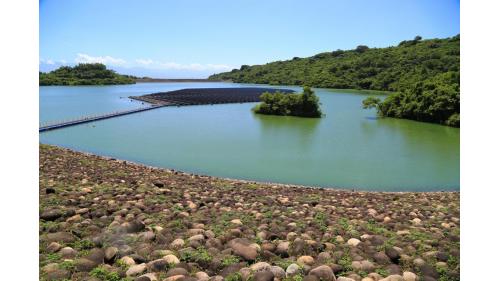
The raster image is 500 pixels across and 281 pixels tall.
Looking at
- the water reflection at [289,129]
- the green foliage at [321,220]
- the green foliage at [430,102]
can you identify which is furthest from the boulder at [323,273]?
the green foliage at [430,102]

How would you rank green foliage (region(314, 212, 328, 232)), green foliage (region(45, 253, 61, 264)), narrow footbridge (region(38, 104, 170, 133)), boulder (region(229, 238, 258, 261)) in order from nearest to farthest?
green foliage (region(45, 253, 61, 264)) < boulder (region(229, 238, 258, 261)) < green foliage (region(314, 212, 328, 232)) < narrow footbridge (region(38, 104, 170, 133))

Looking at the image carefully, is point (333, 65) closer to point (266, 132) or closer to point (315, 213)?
point (266, 132)

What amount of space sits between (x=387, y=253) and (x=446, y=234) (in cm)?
134

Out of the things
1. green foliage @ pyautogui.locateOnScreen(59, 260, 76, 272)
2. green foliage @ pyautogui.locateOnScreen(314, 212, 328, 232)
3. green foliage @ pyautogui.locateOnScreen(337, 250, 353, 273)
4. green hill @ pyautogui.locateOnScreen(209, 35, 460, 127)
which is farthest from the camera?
green hill @ pyautogui.locateOnScreen(209, 35, 460, 127)

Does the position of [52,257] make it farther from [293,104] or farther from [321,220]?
[293,104]

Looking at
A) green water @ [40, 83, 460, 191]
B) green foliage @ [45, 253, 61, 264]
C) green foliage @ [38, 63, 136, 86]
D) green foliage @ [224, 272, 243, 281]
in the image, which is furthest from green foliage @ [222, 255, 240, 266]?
green foliage @ [38, 63, 136, 86]

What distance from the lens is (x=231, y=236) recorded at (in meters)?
4.61

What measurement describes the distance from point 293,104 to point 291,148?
1500 centimetres

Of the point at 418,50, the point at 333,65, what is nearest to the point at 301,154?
the point at 418,50

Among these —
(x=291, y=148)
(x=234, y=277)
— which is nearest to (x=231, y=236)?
(x=234, y=277)

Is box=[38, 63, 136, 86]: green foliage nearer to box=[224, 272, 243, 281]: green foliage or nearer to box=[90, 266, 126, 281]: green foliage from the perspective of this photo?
box=[90, 266, 126, 281]: green foliage

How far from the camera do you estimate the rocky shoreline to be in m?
3.63

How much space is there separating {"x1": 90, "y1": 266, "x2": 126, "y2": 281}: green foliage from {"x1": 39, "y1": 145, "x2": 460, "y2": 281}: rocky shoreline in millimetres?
10
